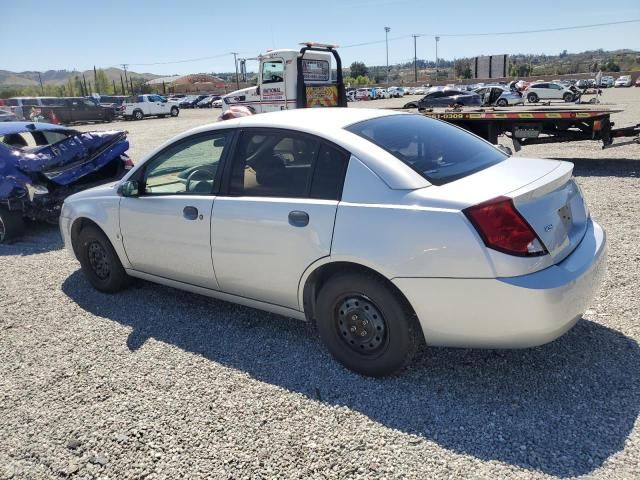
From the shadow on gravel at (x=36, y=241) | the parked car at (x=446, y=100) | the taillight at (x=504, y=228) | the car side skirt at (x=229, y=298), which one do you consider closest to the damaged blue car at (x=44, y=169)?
the shadow on gravel at (x=36, y=241)

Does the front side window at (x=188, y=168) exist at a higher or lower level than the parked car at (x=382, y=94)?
lower

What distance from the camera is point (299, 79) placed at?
50.4 feet

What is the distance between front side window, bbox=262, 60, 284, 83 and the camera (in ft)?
53.6

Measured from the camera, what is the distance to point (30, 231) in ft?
25.4

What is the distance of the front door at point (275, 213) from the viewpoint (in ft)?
10.5

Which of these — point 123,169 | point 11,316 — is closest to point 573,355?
point 11,316

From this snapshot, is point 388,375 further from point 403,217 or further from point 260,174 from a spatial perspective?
point 260,174

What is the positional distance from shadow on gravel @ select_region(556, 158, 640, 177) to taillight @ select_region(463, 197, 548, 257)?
26.4 feet

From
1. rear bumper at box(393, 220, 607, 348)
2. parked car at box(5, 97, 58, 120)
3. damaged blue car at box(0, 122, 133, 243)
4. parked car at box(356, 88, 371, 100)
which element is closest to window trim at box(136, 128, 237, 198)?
rear bumper at box(393, 220, 607, 348)

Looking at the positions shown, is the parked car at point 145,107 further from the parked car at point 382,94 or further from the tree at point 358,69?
the tree at point 358,69

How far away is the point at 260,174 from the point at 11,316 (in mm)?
2782

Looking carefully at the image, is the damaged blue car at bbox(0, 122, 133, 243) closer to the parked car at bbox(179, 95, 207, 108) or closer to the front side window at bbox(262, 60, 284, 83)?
the front side window at bbox(262, 60, 284, 83)

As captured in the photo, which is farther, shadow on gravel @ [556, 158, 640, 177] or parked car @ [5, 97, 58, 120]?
parked car @ [5, 97, 58, 120]

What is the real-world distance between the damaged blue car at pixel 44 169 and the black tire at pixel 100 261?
255 cm
